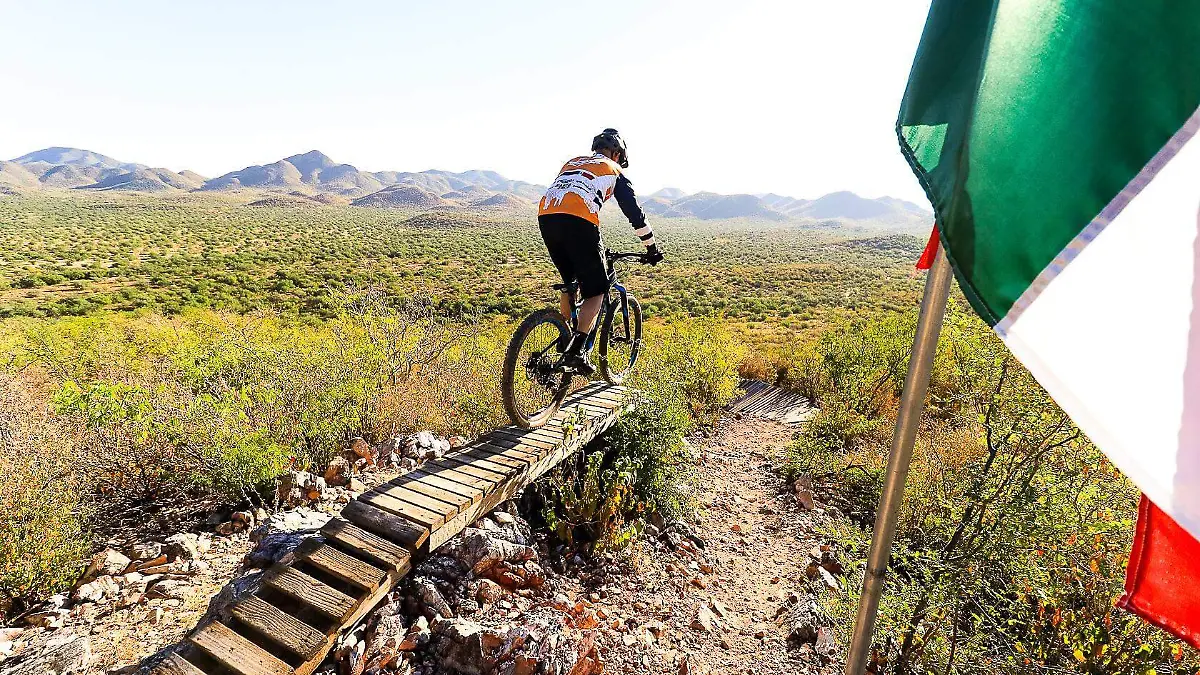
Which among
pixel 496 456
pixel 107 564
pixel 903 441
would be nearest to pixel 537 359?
pixel 496 456

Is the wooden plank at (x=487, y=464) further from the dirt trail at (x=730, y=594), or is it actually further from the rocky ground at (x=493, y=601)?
the dirt trail at (x=730, y=594)

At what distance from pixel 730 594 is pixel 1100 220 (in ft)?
15.2

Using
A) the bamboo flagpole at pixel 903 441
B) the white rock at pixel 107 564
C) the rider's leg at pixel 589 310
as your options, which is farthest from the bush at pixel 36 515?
the bamboo flagpole at pixel 903 441

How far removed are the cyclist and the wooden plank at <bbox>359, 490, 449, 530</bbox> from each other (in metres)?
1.95

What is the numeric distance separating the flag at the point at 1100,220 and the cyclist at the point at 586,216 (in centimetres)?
333

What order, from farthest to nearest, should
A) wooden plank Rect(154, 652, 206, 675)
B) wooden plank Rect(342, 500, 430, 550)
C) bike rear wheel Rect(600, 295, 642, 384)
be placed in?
bike rear wheel Rect(600, 295, 642, 384), wooden plank Rect(342, 500, 430, 550), wooden plank Rect(154, 652, 206, 675)

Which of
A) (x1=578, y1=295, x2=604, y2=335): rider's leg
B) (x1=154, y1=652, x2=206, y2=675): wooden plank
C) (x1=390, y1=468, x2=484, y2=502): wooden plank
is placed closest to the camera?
(x1=154, y1=652, x2=206, y2=675): wooden plank

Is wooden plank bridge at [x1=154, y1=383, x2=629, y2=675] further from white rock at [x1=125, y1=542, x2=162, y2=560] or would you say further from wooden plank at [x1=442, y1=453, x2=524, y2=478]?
white rock at [x1=125, y1=542, x2=162, y2=560]

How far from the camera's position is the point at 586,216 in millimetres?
4633

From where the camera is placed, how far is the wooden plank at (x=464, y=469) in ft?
15.0

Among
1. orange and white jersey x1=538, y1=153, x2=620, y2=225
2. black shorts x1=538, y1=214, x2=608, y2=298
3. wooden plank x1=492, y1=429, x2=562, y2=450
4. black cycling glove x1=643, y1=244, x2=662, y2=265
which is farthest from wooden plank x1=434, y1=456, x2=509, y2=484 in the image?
black cycling glove x1=643, y1=244, x2=662, y2=265

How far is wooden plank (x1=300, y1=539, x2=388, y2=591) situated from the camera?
3.57 meters

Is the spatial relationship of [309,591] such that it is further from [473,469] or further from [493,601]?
[473,469]

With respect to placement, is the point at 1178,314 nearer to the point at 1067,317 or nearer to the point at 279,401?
the point at 1067,317
